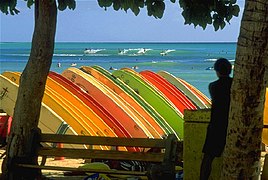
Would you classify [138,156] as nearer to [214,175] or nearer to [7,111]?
[214,175]

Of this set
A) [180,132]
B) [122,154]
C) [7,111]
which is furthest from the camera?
[180,132]

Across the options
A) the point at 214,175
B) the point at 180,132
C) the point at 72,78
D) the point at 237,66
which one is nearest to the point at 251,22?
the point at 237,66

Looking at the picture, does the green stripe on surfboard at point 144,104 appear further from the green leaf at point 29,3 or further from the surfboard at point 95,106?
the green leaf at point 29,3

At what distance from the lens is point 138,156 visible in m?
6.22

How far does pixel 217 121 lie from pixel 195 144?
1.81 feet

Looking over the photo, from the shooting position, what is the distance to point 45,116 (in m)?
10.2

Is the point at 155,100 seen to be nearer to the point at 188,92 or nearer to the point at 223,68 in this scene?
the point at 188,92

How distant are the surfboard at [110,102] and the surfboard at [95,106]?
1.32 feet

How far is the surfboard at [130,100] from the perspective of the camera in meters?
11.7

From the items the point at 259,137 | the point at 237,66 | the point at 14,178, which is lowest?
the point at 14,178

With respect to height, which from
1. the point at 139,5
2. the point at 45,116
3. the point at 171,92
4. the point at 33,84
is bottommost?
the point at 45,116

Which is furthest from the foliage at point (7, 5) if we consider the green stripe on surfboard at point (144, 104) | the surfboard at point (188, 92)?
the surfboard at point (188, 92)

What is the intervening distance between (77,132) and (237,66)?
21.6 ft

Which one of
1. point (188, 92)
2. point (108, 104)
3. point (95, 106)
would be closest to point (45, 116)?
point (95, 106)
